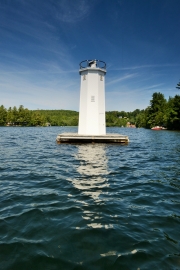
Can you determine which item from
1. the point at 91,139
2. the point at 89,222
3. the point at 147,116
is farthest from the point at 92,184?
the point at 147,116

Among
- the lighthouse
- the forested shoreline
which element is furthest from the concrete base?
the forested shoreline

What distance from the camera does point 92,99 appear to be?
2389 centimetres

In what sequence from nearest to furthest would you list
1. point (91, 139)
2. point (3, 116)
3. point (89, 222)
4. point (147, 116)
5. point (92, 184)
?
point (89, 222) → point (92, 184) → point (91, 139) → point (147, 116) → point (3, 116)

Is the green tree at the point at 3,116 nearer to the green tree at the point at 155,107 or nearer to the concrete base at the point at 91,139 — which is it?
the green tree at the point at 155,107

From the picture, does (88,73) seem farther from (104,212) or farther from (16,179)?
(104,212)

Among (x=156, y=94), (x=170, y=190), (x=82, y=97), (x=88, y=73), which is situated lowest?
(x=170, y=190)

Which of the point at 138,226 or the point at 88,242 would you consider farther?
the point at 138,226

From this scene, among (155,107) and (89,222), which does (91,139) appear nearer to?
(89,222)

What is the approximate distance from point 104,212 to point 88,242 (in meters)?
1.45

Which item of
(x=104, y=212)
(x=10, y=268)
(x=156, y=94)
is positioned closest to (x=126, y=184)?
(x=104, y=212)

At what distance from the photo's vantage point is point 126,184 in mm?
8070

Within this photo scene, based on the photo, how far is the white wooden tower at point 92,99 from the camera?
23906mm

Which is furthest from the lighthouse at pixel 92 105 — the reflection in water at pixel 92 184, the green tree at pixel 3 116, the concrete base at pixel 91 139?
the green tree at pixel 3 116

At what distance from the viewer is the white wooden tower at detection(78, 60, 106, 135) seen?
2391 centimetres
